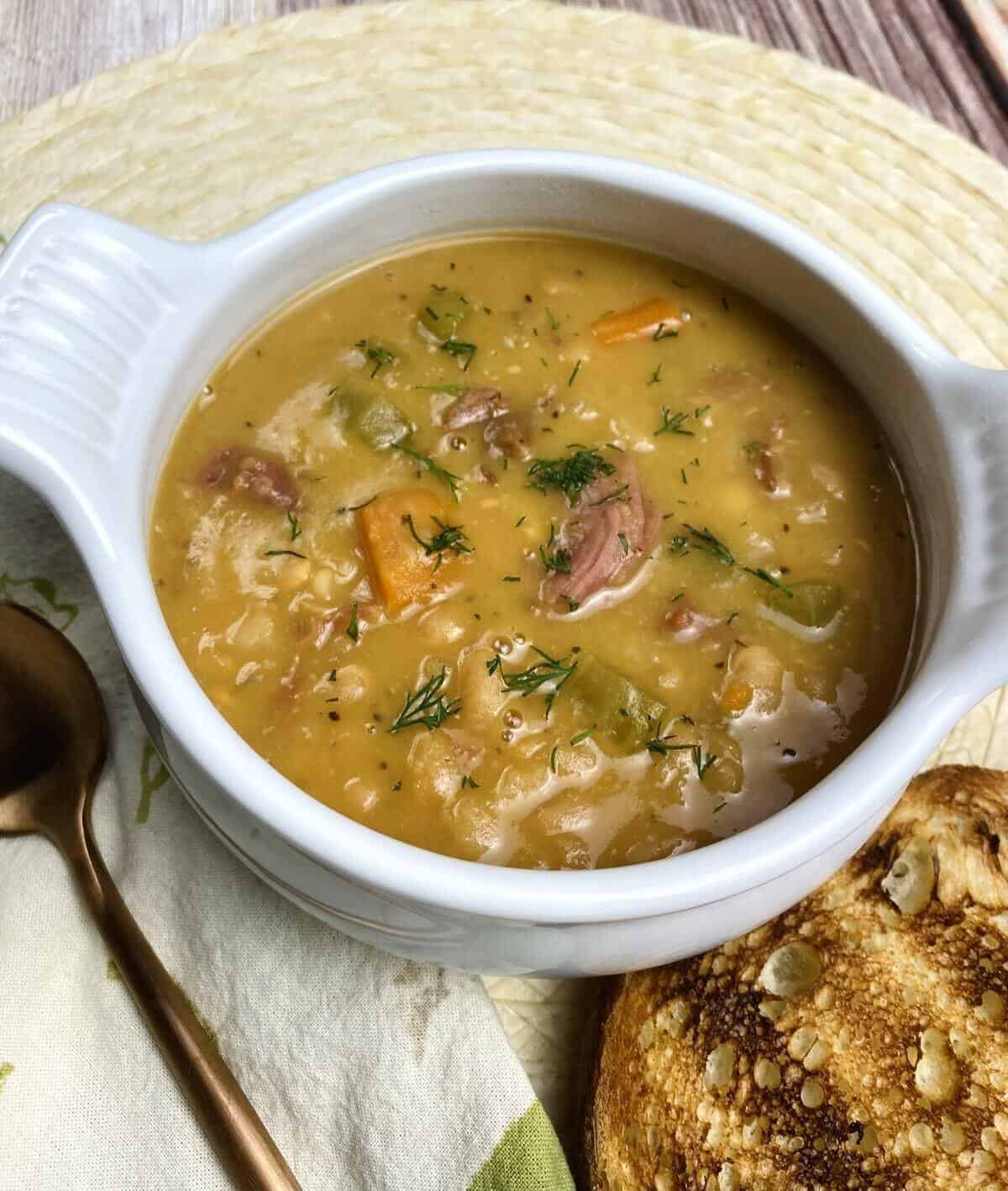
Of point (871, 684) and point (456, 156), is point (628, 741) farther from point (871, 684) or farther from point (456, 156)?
point (456, 156)

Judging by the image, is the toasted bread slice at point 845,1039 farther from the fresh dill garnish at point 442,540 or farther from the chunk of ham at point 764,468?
the fresh dill garnish at point 442,540

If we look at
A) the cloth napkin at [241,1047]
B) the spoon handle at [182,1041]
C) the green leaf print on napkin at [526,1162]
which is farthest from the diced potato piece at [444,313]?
the green leaf print on napkin at [526,1162]

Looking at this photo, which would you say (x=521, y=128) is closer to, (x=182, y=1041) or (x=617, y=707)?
(x=617, y=707)

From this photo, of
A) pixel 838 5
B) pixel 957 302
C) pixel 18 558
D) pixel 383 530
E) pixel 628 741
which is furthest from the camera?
pixel 838 5

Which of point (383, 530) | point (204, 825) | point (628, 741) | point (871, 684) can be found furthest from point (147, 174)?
point (871, 684)

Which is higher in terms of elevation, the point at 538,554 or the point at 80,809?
the point at 538,554

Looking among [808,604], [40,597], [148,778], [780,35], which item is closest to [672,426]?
[808,604]

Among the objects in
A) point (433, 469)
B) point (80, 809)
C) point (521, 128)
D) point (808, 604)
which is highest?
point (521, 128)

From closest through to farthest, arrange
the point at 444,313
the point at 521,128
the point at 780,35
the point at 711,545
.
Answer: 1. the point at 711,545
2. the point at 444,313
3. the point at 521,128
4. the point at 780,35
